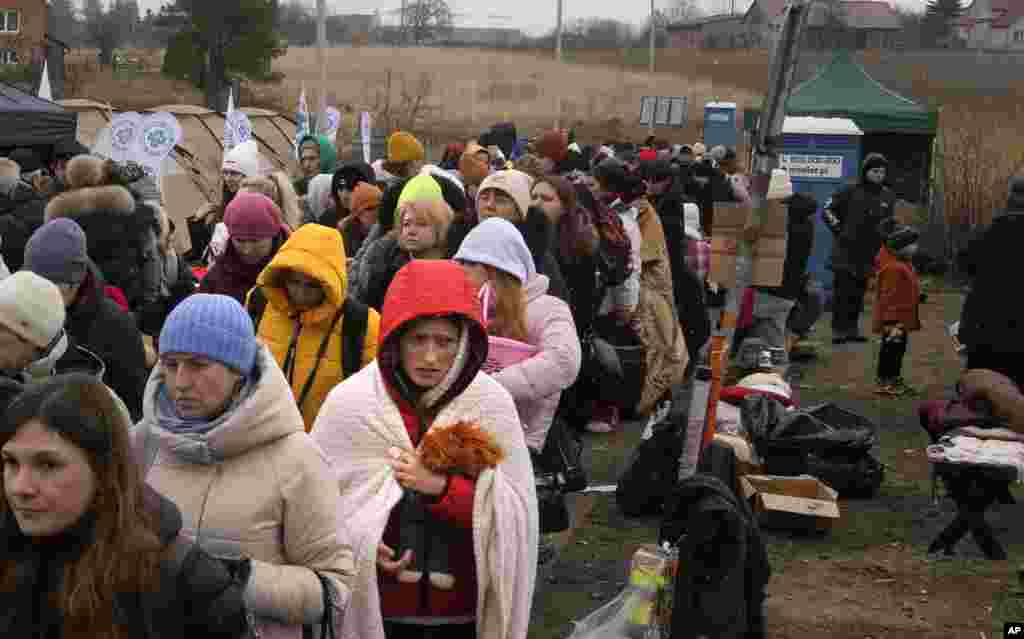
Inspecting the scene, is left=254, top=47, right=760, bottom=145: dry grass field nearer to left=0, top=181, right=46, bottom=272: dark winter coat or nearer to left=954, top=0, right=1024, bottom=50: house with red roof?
left=0, top=181, right=46, bottom=272: dark winter coat

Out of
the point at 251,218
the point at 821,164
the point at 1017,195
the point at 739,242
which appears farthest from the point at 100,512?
the point at 821,164

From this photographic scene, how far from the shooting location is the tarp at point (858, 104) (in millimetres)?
20594

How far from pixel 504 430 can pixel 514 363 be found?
1.63 meters

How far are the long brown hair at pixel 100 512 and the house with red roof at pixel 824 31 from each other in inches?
2286

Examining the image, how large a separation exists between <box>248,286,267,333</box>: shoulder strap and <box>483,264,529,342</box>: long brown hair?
2.84 ft

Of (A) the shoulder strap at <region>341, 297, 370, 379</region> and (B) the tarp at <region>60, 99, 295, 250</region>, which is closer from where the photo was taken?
(A) the shoulder strap at <region>341, 297, 370, 379</region>

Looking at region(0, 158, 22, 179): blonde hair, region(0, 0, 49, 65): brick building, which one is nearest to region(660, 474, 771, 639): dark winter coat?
region(0, 158, 22, 179): blonde hair

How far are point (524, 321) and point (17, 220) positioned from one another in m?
4.76

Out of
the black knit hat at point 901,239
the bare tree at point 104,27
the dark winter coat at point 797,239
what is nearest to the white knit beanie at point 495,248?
the dark winter coat at point 797,239

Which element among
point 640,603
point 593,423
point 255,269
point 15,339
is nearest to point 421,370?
point 15,339

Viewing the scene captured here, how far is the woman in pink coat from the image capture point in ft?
18.5

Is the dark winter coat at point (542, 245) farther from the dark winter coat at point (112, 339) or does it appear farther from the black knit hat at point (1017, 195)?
the black knit hat at point (1017, 195)

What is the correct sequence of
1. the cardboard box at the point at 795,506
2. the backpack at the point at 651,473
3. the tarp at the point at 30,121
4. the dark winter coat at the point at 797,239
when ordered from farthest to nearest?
the tarp at the point at 30,121
the dark winter coat at the point at 797,239
the backpack at the point at 651,473
the cardboard box at the point at 795,506

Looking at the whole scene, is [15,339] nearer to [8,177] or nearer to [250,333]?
[250,333]
